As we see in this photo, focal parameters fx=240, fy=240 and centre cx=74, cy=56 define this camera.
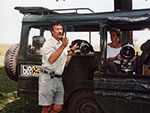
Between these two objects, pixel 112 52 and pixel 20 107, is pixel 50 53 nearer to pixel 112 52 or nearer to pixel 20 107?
pixel 112 52

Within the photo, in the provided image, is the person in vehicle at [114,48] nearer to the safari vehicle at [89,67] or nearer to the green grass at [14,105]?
the safari vehicle at [89,67]

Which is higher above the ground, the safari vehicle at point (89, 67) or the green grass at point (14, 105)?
the safari vehicle at point (89, 67)

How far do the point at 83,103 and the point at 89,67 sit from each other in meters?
0.76

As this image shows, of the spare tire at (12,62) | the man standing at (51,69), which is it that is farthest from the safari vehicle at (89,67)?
the man standing at (51,69)

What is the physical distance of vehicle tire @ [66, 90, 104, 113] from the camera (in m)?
4.78

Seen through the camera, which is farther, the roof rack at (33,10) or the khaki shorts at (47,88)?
the roof rack at (33,10)

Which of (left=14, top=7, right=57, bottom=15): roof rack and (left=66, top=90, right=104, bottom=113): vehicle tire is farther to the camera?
(left=14, top=7, right=57, bottom=15): roof rack

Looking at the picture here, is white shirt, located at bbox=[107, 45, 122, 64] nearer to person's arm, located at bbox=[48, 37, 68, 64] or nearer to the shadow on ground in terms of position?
person's arm, located at bbox=[48, 37, 68, 64]

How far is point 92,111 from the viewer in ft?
15.7

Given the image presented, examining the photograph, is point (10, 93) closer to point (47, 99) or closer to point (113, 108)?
point (47, 99)

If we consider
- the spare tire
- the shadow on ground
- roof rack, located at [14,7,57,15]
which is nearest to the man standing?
roof rack, located at [14,7,57,15]

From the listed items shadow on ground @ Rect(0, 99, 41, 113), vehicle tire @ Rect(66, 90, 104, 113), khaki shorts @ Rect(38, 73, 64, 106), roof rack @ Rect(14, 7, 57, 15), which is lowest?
shadow on ground @ Rect(0, 99, 41, 113)

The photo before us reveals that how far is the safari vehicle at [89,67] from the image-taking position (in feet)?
12.7

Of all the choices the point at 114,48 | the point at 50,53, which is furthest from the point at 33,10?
the point at 114,48
